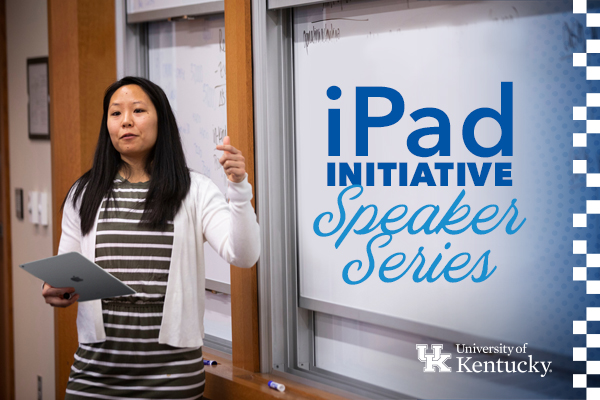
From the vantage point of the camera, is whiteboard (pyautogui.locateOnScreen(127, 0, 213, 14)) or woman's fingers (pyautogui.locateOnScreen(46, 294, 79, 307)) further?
whiteboard (pyautogui.locateOnScreen(127, 0, 213, 14))

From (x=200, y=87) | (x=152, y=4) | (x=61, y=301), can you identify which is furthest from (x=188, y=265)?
(x=152, y=4)

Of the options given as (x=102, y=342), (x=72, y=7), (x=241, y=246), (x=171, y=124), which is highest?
(x=72, y=7)

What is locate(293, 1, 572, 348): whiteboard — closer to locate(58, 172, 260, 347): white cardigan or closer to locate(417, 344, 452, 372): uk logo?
locate(417, 344, 452, 372): uk logo

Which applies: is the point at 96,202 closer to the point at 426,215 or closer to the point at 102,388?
the point at 102,388

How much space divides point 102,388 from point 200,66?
4.76 ft

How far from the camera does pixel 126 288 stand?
1577mm

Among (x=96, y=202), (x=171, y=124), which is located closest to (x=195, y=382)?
(x=96, y=202)

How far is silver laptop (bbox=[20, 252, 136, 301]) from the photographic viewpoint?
155 cm

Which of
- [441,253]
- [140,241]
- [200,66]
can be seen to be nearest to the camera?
[140,241]

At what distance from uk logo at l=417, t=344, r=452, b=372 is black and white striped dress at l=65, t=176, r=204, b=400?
0.75 metres

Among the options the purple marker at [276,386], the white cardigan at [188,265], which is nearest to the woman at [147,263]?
the white cardigan at [188,265]

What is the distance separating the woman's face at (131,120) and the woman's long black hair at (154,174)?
0.02 m

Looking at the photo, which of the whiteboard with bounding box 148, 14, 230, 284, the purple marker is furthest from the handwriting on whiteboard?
the purple marker

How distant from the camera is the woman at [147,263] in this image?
1766 mm
